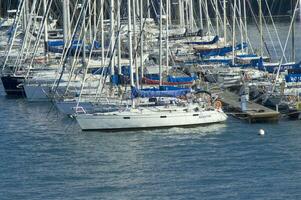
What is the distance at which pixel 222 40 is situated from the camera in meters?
70.2

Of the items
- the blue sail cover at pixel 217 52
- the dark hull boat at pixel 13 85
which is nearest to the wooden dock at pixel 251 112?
the dark hull boat at pixel 13 85

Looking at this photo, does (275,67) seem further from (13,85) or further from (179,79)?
(13,85)

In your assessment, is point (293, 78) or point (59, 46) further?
point (59, 46)

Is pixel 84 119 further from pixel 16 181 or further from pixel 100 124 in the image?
pixel 16 181

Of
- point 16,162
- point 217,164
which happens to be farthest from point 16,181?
point 217,164

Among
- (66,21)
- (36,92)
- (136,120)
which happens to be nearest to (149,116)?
(136,120)

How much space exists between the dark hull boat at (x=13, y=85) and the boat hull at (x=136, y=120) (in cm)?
1346

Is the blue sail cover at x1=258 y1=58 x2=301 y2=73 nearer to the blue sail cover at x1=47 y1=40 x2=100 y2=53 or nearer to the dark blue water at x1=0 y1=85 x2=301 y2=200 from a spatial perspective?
the dark blue water at x1=0 y1=85 x2=301 y2=200

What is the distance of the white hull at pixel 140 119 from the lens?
44375 millimetres

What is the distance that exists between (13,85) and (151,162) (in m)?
20.3

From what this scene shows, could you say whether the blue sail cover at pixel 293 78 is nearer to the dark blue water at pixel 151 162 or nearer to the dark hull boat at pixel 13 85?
the dark blue water at pixel 151 162

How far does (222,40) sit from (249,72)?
14917 mm

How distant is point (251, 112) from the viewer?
47.3m

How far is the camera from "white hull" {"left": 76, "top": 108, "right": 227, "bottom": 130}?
4438cm
